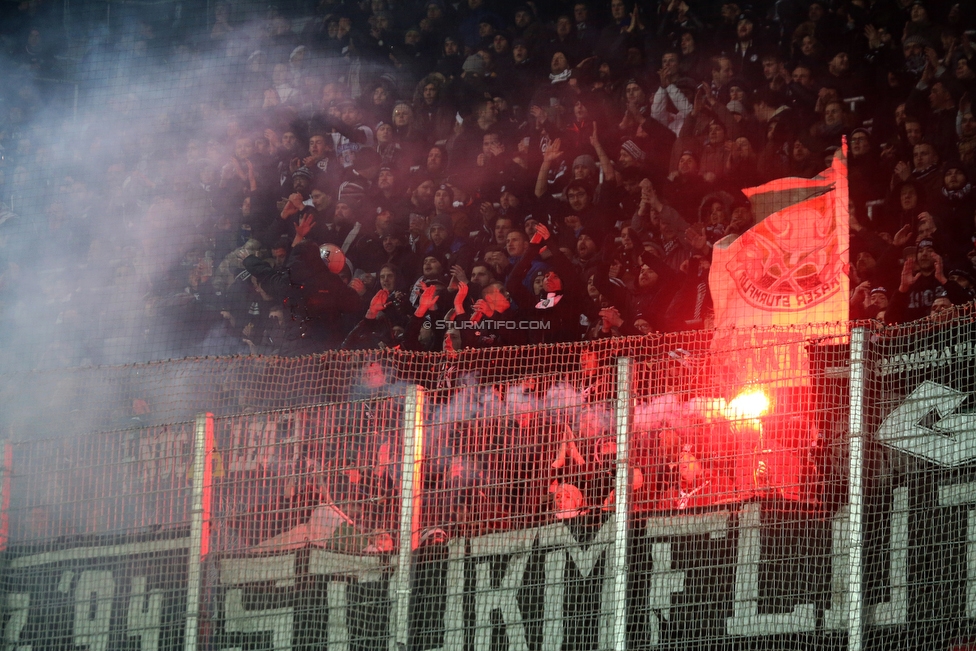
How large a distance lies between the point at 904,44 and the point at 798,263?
176 centimetres

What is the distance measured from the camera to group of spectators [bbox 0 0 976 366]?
7625 millimetres

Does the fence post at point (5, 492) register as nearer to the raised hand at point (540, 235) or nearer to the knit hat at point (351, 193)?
the knit hat at point (351, 193)

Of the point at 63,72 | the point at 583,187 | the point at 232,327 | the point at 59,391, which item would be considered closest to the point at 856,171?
the point at 583,187

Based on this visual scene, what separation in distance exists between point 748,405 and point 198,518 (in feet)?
8.89

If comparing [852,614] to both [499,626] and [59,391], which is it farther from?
[59,391]

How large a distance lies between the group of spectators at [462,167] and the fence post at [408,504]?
326 cm

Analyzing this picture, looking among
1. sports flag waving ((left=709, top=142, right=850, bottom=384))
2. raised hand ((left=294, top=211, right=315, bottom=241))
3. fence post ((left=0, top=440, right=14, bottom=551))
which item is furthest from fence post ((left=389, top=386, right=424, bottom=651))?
raised hand ((left=294, top=211, right=315, bottom=241))

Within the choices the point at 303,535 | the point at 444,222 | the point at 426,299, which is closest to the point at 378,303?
the point at 426,299

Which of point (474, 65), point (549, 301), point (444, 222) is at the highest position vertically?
point (474, 65)

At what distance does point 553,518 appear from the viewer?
484cm

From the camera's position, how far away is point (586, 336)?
810 cm

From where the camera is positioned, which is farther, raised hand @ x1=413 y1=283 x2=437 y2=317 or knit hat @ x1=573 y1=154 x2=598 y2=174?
raised hand @ x1=413 y1=283 x2=437 y2=317

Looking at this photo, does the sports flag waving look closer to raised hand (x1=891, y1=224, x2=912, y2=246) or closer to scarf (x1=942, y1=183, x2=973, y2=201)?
raised hand (x1=891, y1=224, x2=912, y2=246)

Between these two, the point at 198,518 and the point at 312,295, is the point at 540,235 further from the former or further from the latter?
the point at 198,518
